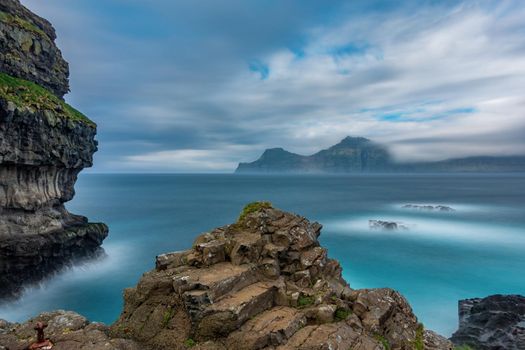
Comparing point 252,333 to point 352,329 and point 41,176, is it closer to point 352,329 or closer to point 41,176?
point 352,329

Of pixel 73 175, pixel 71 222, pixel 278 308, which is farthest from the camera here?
pixel 73 175

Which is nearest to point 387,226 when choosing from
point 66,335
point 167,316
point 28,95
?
point 167,316

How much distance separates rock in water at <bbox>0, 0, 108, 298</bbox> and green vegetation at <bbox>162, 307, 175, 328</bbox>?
1659 inches

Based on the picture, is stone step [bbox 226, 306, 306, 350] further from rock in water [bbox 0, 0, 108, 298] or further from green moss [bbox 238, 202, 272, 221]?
rock in water [bbox 0, 0, 108, 298]

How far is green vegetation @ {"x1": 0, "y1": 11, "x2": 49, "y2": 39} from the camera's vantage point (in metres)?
48.8

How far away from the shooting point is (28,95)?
47188 mm

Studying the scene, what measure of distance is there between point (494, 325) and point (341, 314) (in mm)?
26333

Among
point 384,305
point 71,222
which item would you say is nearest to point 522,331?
point 384,305

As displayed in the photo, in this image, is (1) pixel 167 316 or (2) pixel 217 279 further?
(2) pixel 217 279

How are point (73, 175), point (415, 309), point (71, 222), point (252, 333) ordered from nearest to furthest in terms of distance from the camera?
point (252, 333), point (415, 309), point (71, 222), point (73, 175)

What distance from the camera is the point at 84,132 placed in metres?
59.8

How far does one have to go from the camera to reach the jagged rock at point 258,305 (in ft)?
42.2

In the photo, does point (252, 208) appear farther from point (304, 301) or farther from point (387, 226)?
point (387, 226)

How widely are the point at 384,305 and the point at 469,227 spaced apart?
103542 mm
